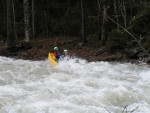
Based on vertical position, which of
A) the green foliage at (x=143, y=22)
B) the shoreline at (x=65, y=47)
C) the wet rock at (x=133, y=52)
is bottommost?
the shoreline at (x=65, y=47)

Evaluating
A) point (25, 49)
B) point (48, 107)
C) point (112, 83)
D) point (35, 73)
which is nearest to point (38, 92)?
point (48, 107)

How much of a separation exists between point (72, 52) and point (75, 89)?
9.96 meters

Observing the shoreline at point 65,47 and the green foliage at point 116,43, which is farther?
the green foliage at point 116,43

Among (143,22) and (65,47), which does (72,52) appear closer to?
(65,47)

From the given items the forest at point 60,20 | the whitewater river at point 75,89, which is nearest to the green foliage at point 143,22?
the forest at point 60,20

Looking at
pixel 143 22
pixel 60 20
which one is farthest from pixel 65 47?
pixel 60 20

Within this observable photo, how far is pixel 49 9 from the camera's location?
29953 millimetres

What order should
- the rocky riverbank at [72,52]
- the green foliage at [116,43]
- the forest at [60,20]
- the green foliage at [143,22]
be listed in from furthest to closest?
1. the forest at [60,20]
2. the green foliage at [143,22]
3. the green foliage at [116,43]
4. the rocky riverbank at [72,52]

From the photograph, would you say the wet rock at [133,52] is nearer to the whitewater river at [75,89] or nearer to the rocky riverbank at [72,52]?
the rocky riverbank at [72,52]

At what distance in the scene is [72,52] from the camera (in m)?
20.2

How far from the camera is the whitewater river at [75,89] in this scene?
8.51 metres

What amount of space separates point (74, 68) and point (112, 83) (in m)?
4.22

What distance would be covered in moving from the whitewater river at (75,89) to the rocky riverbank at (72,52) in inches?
81.9

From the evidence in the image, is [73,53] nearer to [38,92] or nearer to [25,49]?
[25,49]
